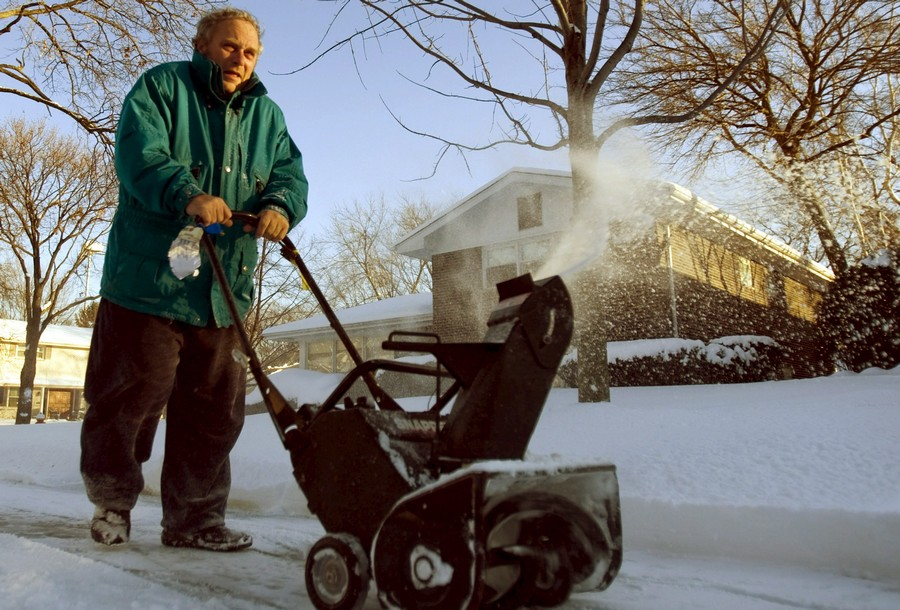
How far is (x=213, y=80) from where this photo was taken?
8.92ft

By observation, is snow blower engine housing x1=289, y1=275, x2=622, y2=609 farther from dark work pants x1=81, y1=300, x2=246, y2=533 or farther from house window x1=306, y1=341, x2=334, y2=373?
house window x1=306, y1=341, x2=334, y2=373

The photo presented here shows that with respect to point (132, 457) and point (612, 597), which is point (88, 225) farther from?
point (612, 597)

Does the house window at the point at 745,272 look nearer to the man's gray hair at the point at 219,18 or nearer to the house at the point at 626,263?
the house at the point at 626,263

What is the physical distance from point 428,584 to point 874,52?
51.7ft

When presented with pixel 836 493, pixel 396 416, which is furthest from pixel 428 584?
pixel 836 493

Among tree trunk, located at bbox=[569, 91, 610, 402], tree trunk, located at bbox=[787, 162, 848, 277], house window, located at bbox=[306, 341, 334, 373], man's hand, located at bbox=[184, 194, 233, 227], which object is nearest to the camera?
man's hand, located at bbox=[184, 194, 233, 227]

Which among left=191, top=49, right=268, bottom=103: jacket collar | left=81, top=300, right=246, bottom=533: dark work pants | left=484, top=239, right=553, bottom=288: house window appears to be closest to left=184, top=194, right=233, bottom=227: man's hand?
left=81, top=300, right=246, bottom=533: dark work pants

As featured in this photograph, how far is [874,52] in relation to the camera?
44.3 feet

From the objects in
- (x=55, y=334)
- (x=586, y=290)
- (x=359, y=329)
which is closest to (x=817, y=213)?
(x=586, y=290)

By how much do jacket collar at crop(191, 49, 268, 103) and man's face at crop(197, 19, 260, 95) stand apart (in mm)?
23

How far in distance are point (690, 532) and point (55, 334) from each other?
44.7 m

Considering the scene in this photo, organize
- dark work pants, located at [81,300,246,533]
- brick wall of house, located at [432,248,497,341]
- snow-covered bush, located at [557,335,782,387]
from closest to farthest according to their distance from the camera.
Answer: dark work pants, located at [81,300,246,533] < snow-covered bush, located at [557,335,782,387] < brick wall of house, located at [432,248,497,341]

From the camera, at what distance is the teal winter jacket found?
7.97 feet

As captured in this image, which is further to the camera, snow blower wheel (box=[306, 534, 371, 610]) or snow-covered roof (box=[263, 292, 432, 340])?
snow-covered roof (box=[263, 292, 432, 340])
